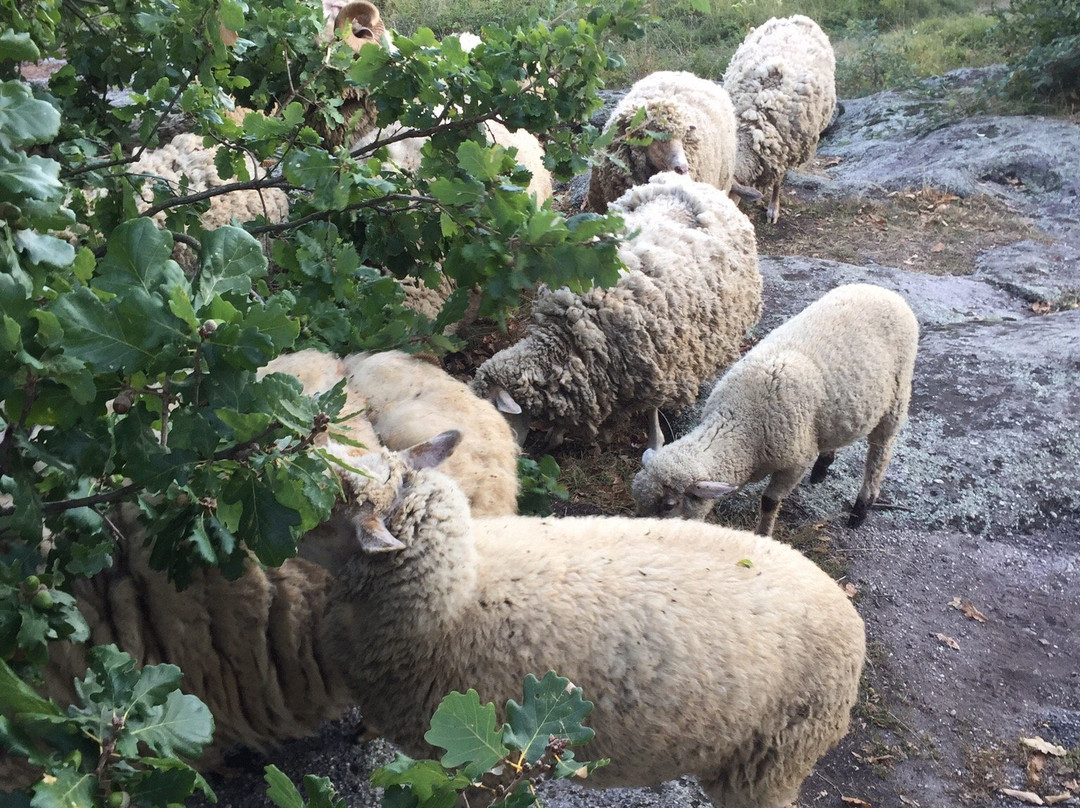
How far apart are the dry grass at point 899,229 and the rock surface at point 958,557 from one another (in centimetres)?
53

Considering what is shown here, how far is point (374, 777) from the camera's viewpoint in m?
1.13

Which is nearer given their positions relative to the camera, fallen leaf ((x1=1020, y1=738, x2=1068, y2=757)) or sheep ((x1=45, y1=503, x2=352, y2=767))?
sheep ((x1=45, y1=503, x2=352, y2=767))

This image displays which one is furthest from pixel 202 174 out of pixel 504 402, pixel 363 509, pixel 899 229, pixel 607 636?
pixel 899 229

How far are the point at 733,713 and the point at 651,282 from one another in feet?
9.46

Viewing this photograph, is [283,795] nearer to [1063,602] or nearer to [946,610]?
[946,610]

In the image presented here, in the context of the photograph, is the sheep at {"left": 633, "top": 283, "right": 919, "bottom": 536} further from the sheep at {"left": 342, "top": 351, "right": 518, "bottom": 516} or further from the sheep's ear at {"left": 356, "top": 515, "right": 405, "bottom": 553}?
the sheep's ear at {"left": 356, "top": 515, "right": 405, "bottom": 553}

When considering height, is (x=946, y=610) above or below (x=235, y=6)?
below

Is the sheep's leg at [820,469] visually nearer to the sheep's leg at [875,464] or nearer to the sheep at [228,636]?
the sheep's leg at [875,464]

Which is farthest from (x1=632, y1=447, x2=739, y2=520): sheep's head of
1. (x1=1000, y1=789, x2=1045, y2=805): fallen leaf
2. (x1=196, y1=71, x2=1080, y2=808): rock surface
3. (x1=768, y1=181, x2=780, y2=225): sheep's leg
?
(x1=768, y1=181, x2=780, y2=225): sheep's leg

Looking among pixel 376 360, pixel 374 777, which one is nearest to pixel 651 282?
pixel 376 360

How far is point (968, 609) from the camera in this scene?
4254 millimetres

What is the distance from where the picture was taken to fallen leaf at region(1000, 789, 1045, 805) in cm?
327

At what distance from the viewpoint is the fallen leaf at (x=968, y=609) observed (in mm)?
4223

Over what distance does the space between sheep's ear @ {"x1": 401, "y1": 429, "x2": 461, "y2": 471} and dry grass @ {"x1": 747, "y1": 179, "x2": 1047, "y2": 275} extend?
6.33 metres
